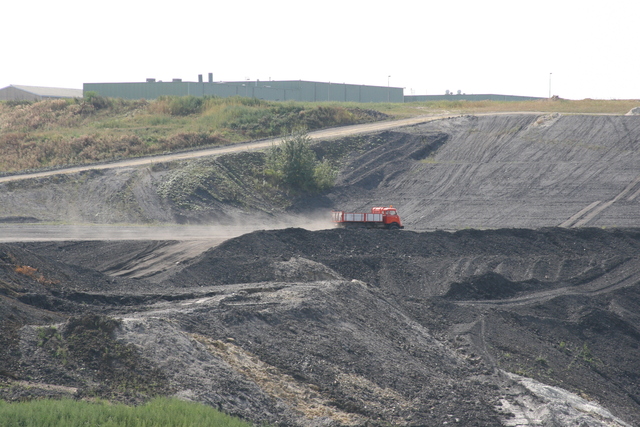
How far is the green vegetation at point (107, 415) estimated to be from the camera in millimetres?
8180

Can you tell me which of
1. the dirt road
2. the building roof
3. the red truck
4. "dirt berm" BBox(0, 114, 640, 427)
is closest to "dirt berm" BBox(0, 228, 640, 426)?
"dirt berm" BBox(0, 114, 640, 427)

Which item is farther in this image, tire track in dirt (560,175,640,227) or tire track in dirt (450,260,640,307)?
tire track in dirt (560,175,640,227)

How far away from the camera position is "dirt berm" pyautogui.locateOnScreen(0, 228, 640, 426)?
1117 cm

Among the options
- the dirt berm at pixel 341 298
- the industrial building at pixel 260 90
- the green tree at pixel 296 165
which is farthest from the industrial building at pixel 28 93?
the green tree at pixel 296 165

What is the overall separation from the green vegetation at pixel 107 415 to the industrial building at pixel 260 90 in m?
66.0

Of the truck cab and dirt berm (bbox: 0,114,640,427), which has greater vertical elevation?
the truck cab

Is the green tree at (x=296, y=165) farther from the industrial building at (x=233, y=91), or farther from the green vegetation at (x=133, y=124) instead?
the industrial building at (x=233, y=91)

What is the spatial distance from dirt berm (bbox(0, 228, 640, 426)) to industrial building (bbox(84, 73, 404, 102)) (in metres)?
51.3

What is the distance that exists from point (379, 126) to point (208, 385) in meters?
46.2

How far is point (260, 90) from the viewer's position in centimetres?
7794

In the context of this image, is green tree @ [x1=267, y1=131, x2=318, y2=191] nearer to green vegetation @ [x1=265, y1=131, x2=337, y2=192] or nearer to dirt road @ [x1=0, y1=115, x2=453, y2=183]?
green vegetation @ [x1=265, y1=131, x2=337, y2=192]

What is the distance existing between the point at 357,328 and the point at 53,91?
85566 mm

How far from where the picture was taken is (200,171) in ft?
135

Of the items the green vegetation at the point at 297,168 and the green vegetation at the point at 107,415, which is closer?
the green vegetation at the point at 107,415
